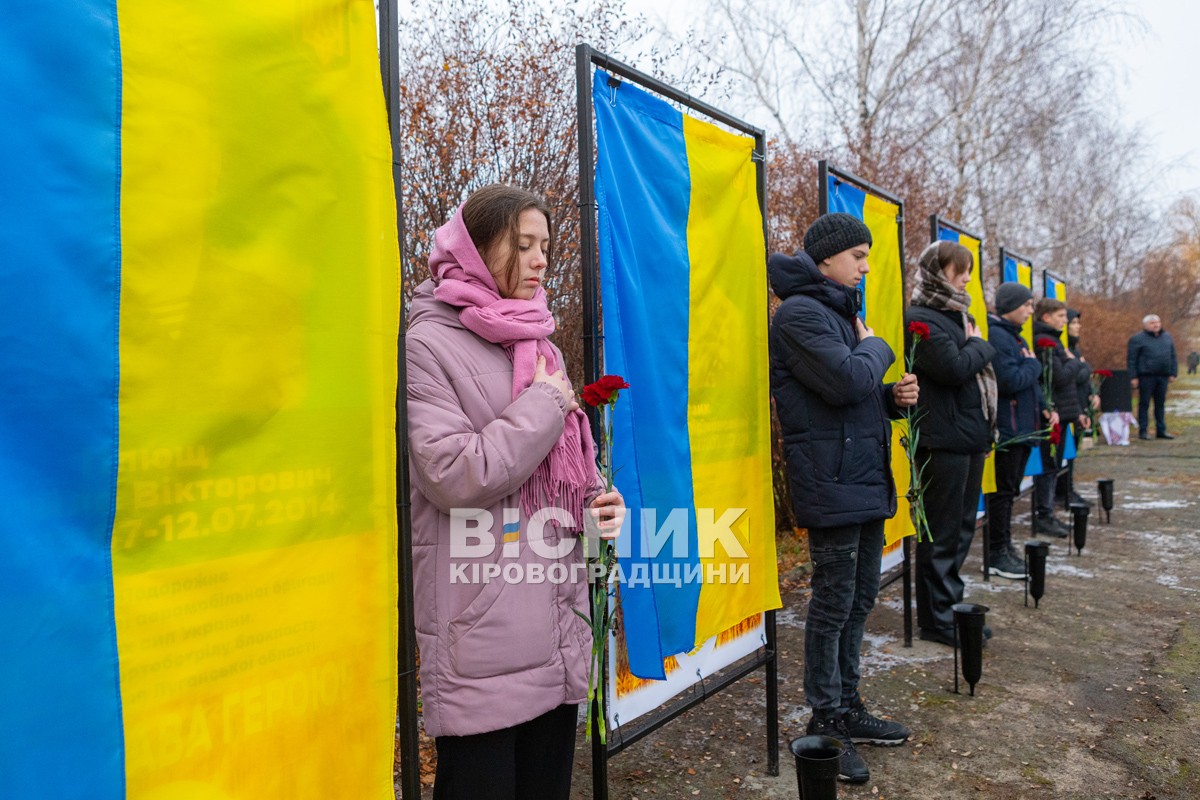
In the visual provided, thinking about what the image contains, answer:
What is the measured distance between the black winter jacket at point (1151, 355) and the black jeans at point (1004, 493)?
903 cm

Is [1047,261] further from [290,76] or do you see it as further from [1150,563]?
[290,76]

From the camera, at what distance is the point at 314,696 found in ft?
5.23

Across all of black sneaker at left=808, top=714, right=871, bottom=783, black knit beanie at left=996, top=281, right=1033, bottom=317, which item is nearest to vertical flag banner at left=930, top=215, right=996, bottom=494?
black knit beanie at left=996, top=281, right=1033, bottom=317

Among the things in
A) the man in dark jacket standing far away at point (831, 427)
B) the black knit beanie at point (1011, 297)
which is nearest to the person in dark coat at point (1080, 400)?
the black knit beanie at point (1011, 297)

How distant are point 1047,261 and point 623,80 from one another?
23.1 meters

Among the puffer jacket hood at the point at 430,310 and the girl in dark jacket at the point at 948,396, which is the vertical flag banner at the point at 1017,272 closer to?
the girl in dark jacket at the point at 948,396

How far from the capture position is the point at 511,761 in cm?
188

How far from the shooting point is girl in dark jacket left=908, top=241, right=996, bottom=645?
13.7ft

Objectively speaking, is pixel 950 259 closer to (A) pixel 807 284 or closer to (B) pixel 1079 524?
(A) pixel 807 284

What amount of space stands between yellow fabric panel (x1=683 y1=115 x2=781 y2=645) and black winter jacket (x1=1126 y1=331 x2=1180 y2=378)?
1276cm

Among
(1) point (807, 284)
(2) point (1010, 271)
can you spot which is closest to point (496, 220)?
(1) point (807, 284)

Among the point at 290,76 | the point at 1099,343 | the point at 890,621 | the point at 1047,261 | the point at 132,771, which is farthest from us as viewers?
the point at 1047,261

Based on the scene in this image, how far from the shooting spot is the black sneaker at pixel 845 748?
3.09 m

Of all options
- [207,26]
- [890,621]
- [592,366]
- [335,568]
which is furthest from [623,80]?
[890,621]
